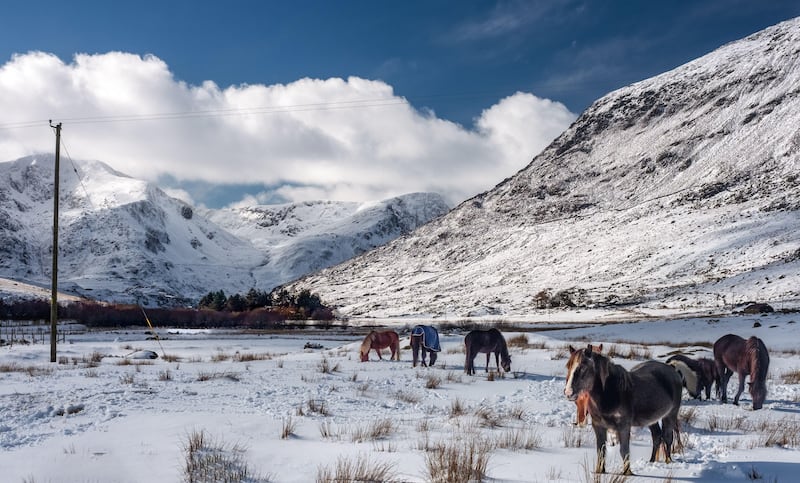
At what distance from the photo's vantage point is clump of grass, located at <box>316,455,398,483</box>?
484cm

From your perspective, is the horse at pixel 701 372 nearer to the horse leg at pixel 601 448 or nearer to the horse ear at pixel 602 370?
the horse leg at pixel 601 448

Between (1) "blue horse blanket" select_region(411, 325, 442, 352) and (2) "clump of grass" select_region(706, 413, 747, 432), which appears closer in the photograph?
(2) "clump of grass" select_region(706, 413, 747, 432)

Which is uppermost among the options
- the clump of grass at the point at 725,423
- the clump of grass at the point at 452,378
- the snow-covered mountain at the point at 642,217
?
the snow-covered mountain at the point at 642,217

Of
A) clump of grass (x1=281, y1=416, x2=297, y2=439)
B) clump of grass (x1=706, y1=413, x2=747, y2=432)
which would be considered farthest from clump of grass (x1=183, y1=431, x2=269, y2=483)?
clump of grass (x1=706, y1=413, x2=747, y2=432)

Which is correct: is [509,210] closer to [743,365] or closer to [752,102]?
[752,102]

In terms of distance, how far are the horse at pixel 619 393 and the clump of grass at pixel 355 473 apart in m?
1.76

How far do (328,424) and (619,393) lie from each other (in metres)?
3.97

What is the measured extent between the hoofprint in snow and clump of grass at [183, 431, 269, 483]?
0.42ft

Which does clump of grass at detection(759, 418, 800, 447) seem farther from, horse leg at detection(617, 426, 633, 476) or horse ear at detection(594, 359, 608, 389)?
horse ear at detection(594, 359, 608, 389)

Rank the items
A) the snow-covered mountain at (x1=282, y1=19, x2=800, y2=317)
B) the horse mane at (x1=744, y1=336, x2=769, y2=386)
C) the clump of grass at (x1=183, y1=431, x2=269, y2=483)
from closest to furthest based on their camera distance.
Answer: the clump of grass at (x1=183, y1=431, x2=269, y2=483)
the horse mane at (x1=744, y1=336, x2=769, y2=386)
the snow-covered mountain at (x1=282, y1=19, x2=800, y2=317)

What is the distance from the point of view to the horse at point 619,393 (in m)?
4.84

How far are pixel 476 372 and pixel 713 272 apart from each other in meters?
72.6

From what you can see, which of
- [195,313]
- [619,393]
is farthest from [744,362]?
[195,313]

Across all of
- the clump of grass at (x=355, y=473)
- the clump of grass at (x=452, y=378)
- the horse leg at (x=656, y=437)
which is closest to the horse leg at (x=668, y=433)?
the horse leg at (x=656, y=437)
